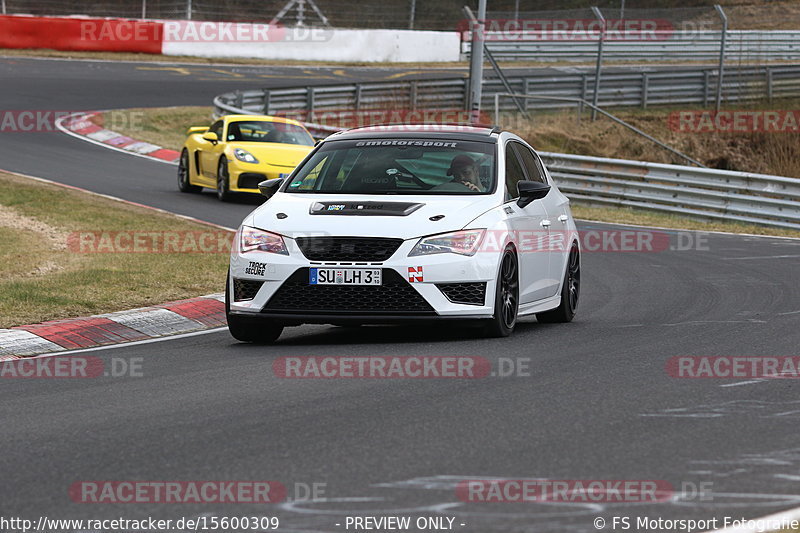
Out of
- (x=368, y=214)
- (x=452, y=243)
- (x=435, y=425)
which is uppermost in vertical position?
(x=368, y=214)

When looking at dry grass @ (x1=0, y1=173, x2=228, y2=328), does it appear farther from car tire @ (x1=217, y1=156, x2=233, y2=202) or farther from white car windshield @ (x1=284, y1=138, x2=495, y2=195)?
car tire @ (x1=217, y1=156, x2=233, y2=202)

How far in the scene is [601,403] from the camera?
749 cm

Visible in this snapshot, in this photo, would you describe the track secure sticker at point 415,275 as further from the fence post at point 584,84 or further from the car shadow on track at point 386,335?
the fence post at point 584,84

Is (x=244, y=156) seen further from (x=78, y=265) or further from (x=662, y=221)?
(x=78, y=265)

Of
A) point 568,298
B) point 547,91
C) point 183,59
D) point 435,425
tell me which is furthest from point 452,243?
point 183,59

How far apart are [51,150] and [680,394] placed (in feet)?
70.7

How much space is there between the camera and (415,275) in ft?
30.8

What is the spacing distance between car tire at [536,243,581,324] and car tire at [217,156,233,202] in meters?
10.7

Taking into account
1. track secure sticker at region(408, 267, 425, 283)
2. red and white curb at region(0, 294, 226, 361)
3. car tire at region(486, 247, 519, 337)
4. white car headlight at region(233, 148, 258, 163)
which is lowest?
white car headlight at region(233, 148, 258, 163)

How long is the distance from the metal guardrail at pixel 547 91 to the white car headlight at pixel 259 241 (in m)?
24.3

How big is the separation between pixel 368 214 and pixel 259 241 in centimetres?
81

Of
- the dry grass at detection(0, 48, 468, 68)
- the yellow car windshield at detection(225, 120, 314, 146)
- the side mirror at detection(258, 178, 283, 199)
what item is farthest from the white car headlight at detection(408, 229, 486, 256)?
the dry grass at detection(0, 48, 468, 68)

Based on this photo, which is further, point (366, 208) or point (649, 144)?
point (649, 144)

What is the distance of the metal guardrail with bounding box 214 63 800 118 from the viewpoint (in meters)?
35.8
